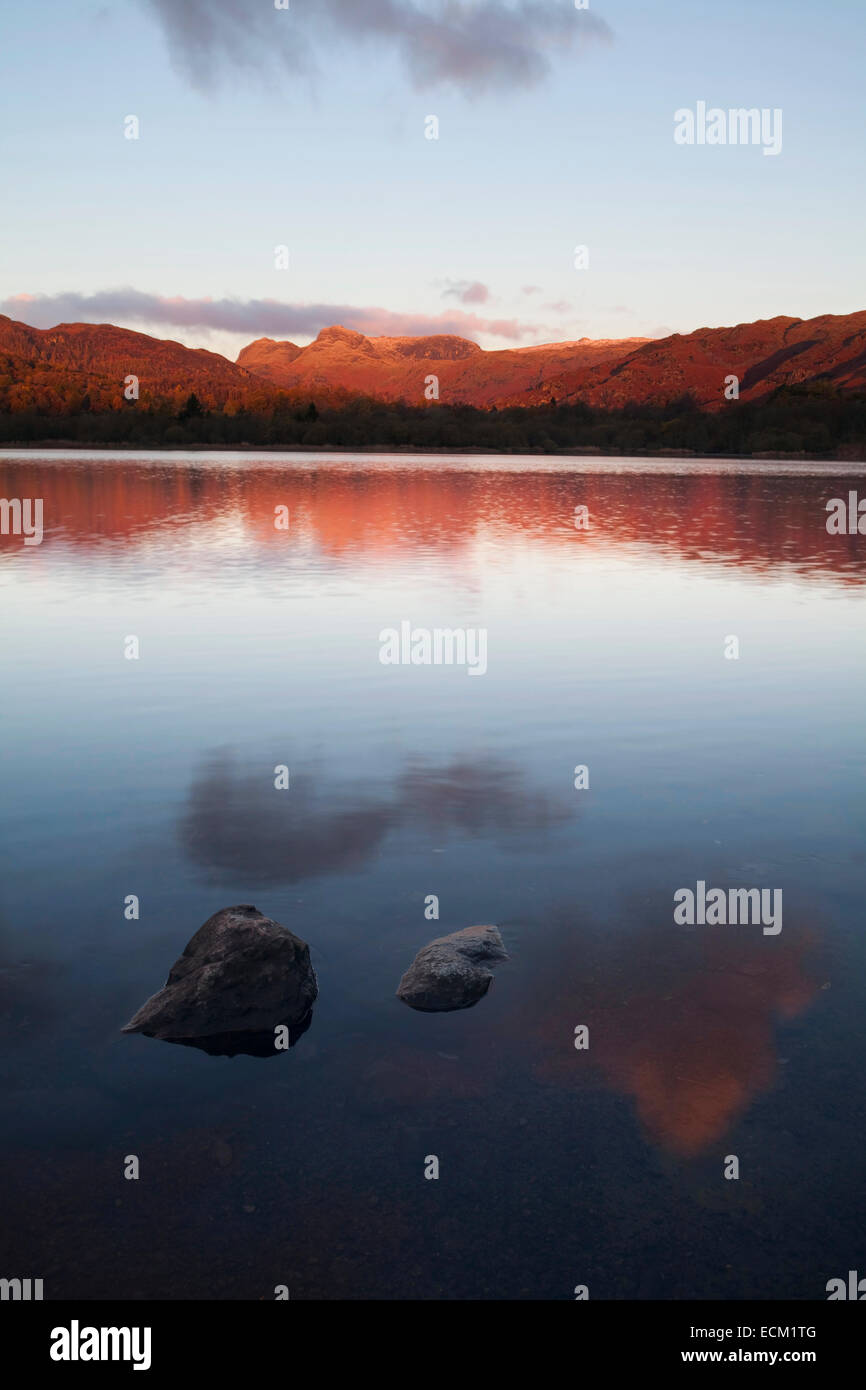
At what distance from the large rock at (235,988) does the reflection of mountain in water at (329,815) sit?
2.09m

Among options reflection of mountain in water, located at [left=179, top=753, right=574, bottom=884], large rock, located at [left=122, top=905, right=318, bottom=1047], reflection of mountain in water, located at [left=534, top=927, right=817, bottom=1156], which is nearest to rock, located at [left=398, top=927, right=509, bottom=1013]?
reflection of mountain in water, located at [left=534, top=927, right=817, bottom=1156]

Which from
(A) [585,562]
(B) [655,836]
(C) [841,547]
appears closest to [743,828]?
(B) [655,836]

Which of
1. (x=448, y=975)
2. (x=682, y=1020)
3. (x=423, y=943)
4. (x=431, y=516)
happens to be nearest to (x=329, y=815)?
(x=423, y=943)

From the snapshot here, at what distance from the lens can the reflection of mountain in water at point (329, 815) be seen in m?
10.6

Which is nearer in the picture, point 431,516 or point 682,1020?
point 682,1020

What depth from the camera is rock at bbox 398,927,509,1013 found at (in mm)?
7887

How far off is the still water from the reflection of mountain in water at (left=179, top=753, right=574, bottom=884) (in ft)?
0.18

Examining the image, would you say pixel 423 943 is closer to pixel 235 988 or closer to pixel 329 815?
pixel 235 988

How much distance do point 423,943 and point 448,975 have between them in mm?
799

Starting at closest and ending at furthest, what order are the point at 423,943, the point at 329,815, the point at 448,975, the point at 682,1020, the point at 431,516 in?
the point at 682,1020, the point at 448,975, the point at 423,943, the point at 329,815, the point at 431,516

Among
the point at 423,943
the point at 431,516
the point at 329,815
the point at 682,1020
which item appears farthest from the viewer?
the point at 431,516

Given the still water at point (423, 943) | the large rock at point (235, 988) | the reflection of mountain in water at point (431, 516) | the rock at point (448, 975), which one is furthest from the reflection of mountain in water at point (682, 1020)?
the reflection of mountain in water at point (431, 516)

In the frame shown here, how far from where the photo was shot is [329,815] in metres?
11.8

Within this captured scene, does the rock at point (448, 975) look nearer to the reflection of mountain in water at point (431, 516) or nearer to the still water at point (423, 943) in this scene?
the still water at point (423, 943)
